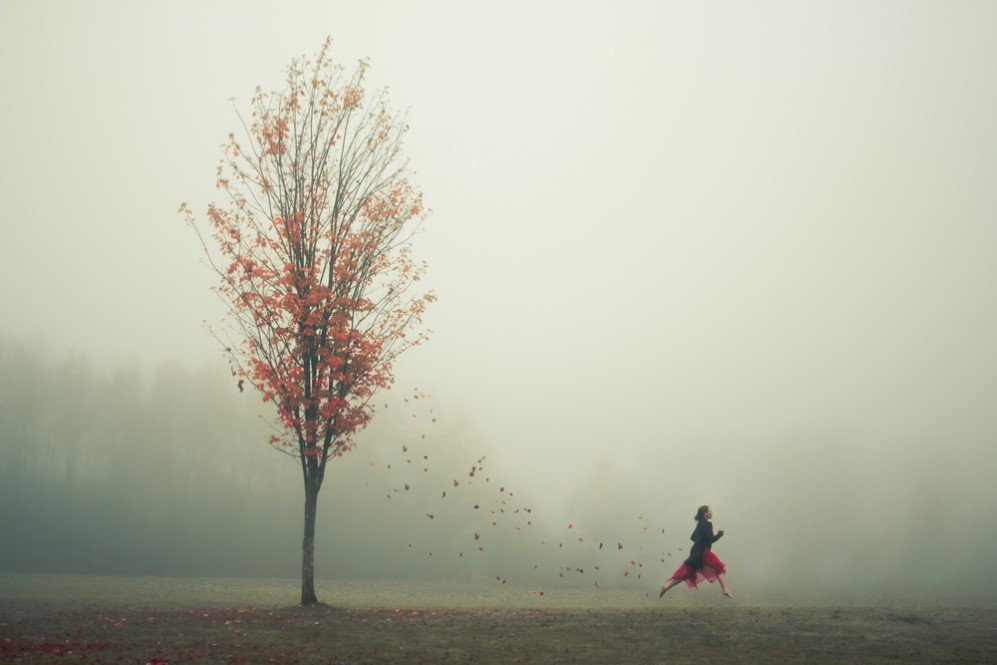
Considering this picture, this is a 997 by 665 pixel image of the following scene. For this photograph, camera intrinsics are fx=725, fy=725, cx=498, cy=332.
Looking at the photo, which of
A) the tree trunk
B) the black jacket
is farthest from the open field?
the black jacket

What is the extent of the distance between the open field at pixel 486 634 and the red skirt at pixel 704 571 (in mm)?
1011

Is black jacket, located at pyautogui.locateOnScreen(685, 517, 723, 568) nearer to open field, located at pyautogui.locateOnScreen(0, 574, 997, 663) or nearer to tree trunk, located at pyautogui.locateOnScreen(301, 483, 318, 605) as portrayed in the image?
open field, located at pyautogui.locateOnScreen(0, 574, 997, 663)

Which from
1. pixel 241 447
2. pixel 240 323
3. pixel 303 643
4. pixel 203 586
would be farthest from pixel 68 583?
pixel 241 447

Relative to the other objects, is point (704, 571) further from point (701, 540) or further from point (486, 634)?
point (486, 634)

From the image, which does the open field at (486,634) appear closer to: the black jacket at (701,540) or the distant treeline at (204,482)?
the black jacket at (701,540)

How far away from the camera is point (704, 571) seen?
955 inches

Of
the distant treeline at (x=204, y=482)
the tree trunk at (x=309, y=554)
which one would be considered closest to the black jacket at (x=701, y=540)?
the tree trunk at (x=309, y=554)

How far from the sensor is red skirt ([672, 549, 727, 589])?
2419 cm

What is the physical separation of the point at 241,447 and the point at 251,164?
178 feet

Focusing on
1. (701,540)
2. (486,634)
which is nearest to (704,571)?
(701,540)

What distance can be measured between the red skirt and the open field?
101 cm

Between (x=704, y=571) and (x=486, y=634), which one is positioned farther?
(x=704, y=571)

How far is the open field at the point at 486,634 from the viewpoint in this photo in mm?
15195

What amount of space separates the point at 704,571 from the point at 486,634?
9.24 metres
